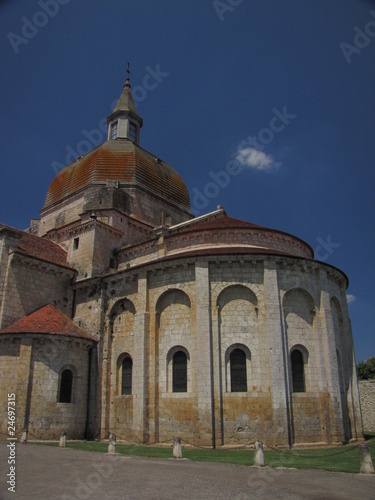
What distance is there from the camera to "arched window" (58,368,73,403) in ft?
66.2

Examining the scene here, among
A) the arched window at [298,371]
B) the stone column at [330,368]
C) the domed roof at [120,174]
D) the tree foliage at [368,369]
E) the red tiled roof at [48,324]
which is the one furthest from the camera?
the tree foliage at [368,369]

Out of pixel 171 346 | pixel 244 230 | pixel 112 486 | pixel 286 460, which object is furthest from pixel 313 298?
pixel 112 486

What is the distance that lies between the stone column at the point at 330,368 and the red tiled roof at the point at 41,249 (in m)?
14.5

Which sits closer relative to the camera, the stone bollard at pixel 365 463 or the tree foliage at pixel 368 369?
the stone bollard at pixel 365 463

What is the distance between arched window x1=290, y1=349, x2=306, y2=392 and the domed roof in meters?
16.7

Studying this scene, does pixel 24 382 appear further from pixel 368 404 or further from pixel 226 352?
pixel 368 404

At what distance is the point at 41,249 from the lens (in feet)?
82.7

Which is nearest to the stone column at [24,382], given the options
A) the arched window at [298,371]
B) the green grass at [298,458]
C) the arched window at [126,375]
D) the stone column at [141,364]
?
the arched window at [126,375]

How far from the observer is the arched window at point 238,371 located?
1773 centimetres

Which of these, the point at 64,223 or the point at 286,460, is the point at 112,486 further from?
the point at 64,223

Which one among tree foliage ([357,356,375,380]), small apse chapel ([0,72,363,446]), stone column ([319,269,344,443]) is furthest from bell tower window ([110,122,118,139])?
tree foliage ([357,356,375,380])

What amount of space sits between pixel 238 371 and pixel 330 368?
411 cm

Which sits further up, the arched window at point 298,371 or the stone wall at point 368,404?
the arched window at point 298,371

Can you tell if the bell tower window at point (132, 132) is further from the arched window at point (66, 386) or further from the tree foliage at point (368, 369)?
the tree foliage at point (368, 369)
